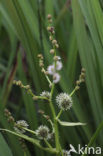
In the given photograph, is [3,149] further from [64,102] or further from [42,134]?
[64,102]

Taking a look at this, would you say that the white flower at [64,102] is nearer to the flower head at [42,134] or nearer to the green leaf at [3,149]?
the flower head at [42,134]

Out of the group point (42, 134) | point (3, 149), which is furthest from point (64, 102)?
point (3, 149)

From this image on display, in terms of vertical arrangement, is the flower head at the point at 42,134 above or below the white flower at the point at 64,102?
below

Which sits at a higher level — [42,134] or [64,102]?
[64,102]

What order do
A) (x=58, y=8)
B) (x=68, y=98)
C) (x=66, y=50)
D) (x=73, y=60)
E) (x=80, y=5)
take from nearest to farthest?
(x=68, y=98), (x=80, y=5), (x=73, y=60), (x=66, y=50), (x=58, y=8)

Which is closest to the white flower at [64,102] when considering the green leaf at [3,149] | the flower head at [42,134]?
the flower head at [42,134]

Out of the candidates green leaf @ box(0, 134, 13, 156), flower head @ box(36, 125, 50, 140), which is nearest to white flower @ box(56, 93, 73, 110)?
flower head @ box(36, 125, 50, 140)

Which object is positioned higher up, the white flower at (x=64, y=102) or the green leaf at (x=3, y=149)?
the white flower at (x=64, y=102)

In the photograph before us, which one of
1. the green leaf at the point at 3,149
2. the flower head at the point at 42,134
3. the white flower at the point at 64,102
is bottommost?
the green leaf at the point at 3,149

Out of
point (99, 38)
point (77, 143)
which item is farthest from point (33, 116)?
point (99, 38)

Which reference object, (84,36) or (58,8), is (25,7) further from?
(58,8)

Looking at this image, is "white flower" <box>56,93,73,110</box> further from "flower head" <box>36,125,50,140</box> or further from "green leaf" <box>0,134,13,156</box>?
"green leaf" <box>0,134,13,156</box>
